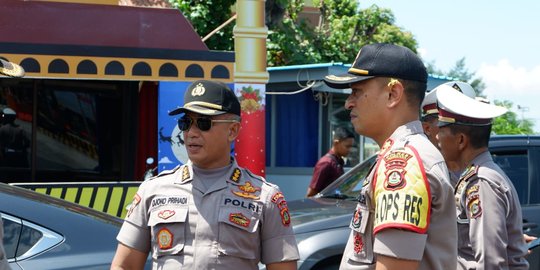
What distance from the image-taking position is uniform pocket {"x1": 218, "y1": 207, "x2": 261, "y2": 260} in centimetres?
309

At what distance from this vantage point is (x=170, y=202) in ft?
10.2

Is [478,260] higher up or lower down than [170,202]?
lower down

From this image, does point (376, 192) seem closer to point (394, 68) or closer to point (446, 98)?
point (394, 68)

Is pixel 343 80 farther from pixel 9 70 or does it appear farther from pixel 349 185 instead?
pixel 349 185

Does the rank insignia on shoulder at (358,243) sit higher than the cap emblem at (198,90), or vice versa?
the cap emblem at (198,90)

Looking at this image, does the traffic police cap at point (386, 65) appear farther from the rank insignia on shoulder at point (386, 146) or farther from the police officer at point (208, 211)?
the police officer at point (208, 211)

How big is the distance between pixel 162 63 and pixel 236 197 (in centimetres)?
669

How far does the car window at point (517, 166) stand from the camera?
20.7 feet

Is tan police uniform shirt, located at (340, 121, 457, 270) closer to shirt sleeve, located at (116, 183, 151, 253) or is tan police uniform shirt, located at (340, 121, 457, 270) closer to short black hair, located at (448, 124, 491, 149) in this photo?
shirt sleeve, located at (116, 183, 151, 253)

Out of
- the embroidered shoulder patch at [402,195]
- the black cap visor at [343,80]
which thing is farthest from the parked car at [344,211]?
the embroidered shoulder patch at [402,195]

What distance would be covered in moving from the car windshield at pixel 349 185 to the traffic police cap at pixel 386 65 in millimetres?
4142

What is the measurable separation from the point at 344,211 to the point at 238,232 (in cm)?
331

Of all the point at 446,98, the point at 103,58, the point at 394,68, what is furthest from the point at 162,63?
the point at 394,68

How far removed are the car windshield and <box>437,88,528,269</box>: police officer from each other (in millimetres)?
3056
